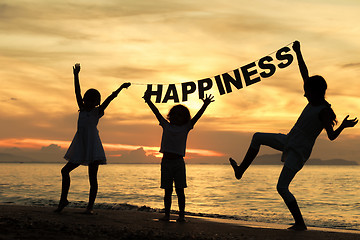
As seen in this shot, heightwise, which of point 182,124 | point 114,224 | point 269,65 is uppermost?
point 269,65

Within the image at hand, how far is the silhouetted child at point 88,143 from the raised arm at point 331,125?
348cm

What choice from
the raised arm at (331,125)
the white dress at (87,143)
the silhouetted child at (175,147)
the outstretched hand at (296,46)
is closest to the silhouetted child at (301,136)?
the raised arm at (331,125)

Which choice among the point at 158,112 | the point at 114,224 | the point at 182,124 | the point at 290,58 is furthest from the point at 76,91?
the point at 290,58

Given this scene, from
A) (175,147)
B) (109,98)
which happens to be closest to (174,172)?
(175,147)

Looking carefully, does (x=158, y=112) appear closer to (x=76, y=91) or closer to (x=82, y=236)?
(x=76, y=91)

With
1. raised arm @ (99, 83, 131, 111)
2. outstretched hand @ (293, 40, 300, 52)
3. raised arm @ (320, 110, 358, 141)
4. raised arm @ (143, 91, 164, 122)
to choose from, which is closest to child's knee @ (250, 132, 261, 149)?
raised arm @ (320, 110, 358, 141)

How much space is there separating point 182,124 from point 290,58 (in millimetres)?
2655

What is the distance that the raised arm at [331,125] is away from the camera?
6.34 meters

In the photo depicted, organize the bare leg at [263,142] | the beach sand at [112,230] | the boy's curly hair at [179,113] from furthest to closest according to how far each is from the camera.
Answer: the boy's curly hair at [179,113]
the bare leg at [263,142]
the beach sand at [112,230]

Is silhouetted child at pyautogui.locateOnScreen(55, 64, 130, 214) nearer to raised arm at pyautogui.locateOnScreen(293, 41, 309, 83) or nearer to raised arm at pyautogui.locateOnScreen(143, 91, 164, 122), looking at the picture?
raised arm at pyautogui.locateOnScreen(143, 91, 164, 122)

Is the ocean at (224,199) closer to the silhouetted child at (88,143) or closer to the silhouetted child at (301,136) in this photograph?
the silhouetted child at (88,143)

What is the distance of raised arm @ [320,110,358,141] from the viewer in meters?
6.34

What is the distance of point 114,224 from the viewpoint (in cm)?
653

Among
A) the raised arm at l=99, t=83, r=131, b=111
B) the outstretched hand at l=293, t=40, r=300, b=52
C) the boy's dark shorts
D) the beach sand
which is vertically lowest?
the beach sand
